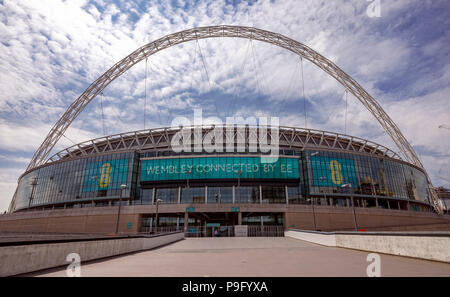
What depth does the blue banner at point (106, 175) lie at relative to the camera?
2336 inches

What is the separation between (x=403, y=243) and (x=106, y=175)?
6322 centimetres

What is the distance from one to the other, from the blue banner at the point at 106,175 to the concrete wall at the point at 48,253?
49832 mm

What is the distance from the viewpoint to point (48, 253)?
8258 millimetres

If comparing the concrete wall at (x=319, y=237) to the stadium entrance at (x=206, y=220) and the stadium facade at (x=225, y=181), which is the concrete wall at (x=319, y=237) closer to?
the stadium entrance at (x=206, y=220)

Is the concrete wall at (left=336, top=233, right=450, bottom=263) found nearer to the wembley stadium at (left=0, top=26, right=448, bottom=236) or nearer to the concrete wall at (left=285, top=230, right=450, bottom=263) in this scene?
the concrete wall at (left=285, top=230, right=450, bottom=263)

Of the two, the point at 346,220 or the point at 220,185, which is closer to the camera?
the point at 346,220

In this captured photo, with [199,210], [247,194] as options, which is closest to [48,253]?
[199,210]

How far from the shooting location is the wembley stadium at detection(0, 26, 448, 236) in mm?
49281

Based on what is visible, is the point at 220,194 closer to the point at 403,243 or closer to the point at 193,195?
the point at 193,195

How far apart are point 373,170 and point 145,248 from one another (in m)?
66.2

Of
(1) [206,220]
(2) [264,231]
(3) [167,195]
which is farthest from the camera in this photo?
(1) [206,220]
